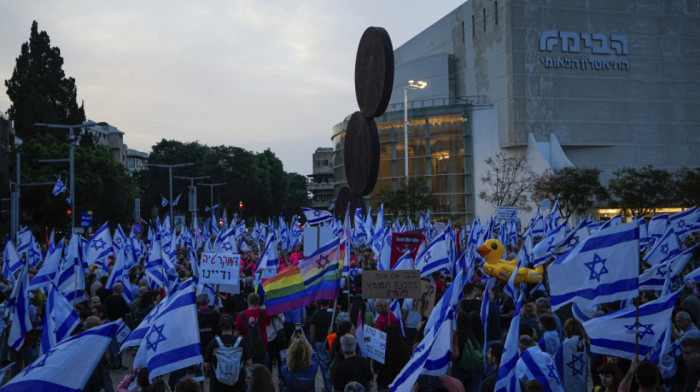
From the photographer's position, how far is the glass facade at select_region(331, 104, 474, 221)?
70000 mm

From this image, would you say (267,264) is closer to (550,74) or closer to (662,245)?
(662,245)

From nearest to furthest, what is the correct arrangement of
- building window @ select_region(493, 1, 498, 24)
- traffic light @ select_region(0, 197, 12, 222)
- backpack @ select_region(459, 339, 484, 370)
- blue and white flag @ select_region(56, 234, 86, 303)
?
backpack @ select_region(459, 339, 484, 370) < blue and white flag @ select_region(56, 234, 86, 303) < traffic light @ select_region(0, 197, 12, 222) < building window @ select_region(493, 1, 498, 24)

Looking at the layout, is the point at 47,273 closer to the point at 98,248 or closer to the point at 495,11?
the point at 98,248

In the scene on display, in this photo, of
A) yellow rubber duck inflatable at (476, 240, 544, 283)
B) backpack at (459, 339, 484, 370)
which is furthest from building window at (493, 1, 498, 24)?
backpack at (459, 339, 484, 370)

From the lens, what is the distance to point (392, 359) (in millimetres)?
8367

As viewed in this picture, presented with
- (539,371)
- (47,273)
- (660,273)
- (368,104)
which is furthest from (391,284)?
(368,104)

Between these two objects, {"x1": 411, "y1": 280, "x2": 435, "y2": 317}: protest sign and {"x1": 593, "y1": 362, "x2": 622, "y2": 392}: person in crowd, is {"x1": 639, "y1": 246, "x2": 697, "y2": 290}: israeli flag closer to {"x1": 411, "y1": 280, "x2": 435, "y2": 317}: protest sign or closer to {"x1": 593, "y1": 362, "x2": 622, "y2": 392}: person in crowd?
{"x1": 411, "y1": 280, "x2": 435, "y2": 317}: protest sign

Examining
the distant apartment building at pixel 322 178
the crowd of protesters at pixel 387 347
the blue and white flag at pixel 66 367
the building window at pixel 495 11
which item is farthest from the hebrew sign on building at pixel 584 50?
the distant apartment building at pixel 322 178

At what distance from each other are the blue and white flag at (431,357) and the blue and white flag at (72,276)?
8.24 metres

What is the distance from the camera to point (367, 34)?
2533 centimetres

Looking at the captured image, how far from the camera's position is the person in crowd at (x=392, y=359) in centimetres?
834

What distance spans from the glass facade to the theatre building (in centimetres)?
10

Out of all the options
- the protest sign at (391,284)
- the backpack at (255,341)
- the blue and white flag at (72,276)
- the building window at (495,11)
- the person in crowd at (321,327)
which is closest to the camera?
the protest sign at (391,284)

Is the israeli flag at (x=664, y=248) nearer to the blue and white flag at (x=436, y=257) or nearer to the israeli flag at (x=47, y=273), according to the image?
the blue and white flag at (x=436, y=257)
